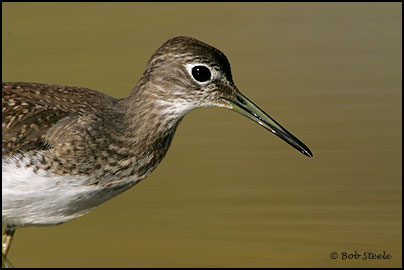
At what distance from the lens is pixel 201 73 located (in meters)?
8.32

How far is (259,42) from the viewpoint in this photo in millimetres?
15594

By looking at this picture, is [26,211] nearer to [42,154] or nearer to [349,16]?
[42,154]

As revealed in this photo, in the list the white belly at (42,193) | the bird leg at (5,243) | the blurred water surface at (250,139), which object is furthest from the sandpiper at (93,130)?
the blurred water surface at (250,139)

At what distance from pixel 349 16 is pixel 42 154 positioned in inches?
359

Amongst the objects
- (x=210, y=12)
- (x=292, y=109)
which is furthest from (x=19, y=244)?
(x=210, y=12)

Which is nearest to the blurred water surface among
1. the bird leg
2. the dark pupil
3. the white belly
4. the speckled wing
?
the bird leg

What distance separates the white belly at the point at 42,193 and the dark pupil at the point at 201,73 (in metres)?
0.98

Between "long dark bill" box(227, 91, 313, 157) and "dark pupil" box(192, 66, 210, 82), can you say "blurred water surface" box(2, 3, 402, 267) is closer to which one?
"long dark bill" box(227, 91, 313, 157)

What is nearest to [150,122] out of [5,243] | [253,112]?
[253,112]

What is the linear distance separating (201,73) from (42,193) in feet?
5.14

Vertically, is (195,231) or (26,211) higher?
(195,231)

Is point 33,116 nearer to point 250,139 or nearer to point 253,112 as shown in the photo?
point 253,112

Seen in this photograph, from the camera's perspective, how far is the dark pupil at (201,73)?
8305 millimetres

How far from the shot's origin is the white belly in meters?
7.95
